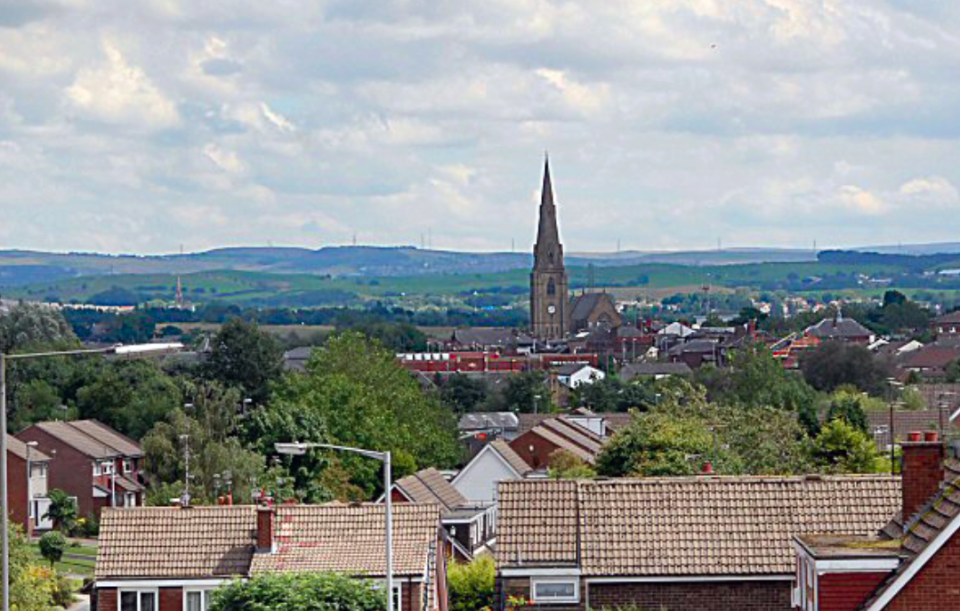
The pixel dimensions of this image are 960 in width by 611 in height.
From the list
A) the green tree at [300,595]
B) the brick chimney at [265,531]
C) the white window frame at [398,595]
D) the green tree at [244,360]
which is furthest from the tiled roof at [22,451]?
the green tree at [300,595]

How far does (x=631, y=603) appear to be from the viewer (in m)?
38.9

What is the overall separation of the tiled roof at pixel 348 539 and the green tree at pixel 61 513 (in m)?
60.6

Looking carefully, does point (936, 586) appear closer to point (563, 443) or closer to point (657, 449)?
point (657, 449)

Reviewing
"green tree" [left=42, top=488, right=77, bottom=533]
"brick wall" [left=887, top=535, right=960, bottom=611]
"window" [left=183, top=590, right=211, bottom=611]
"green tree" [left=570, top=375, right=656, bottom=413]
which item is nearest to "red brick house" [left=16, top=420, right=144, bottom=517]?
"green tree" [left=42, top=488, right=77, bottom=533]

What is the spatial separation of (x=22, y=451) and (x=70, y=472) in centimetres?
594

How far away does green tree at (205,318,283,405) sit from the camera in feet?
483

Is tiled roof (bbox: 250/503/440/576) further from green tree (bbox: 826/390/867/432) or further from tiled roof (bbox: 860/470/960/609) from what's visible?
green tree (bbox: 826/390/867/432)

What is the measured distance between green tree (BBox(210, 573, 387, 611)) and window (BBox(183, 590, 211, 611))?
14.9 feet

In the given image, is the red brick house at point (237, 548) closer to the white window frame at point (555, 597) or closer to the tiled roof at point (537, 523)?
the tiled roof at point (537, 523)

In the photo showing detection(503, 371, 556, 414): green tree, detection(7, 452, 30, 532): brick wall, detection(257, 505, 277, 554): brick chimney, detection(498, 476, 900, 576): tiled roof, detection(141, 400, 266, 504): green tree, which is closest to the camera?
detection(498, 476, 900, 576): tiled roof

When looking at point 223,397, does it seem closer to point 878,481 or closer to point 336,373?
point 336,373

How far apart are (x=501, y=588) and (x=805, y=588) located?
14.3m

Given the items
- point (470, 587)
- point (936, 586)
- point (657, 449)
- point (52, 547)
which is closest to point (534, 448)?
point (52, 547)

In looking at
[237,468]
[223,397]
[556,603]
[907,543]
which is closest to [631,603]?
[556,603]
